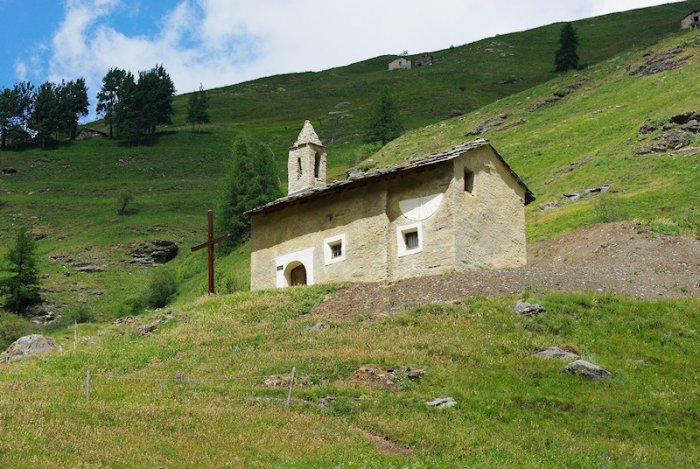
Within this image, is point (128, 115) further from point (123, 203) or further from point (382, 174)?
point (382, 174)

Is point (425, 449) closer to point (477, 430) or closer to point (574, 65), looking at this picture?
point (477, 430)

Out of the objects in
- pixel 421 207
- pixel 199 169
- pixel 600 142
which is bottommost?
pixel 421 207

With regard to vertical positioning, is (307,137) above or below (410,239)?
above

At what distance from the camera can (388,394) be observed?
66.3 feet

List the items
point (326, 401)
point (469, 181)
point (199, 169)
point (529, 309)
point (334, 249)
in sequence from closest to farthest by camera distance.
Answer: point (326, 401) → point (529, 309) → point (469, 181) → point (334, 249) → point (199, 169)

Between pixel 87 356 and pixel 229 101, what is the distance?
176310 millimetres

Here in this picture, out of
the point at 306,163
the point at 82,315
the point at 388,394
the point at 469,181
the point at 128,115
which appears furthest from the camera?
the point at 128,115

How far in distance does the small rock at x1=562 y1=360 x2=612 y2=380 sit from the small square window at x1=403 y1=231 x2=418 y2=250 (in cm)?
1426

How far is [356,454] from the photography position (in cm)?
1525

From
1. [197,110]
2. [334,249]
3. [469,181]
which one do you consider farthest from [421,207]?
[197,110]

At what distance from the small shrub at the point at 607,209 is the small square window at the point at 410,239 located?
18.0 metres

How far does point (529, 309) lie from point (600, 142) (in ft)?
158

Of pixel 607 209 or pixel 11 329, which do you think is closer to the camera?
pixel 607 209

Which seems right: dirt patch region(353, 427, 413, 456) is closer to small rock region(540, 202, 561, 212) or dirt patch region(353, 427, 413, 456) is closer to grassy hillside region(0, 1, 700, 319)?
grassy hillside region(0, 1, 700, 319)
